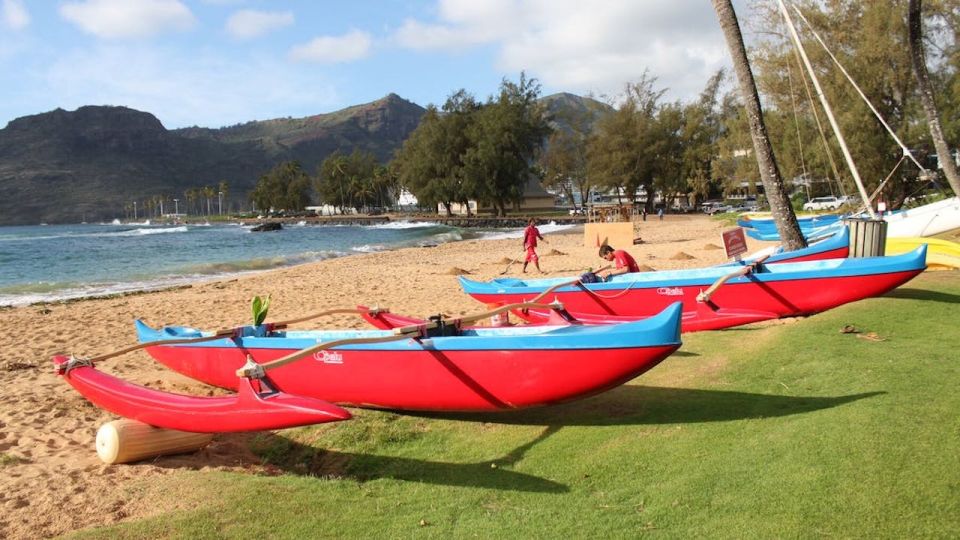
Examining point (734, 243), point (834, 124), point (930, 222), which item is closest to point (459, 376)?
point (734, 243)

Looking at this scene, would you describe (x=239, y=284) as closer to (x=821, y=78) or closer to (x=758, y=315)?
(x=758, y=315)

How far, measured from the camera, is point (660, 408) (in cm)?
543

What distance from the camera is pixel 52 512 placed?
4273 millimetres

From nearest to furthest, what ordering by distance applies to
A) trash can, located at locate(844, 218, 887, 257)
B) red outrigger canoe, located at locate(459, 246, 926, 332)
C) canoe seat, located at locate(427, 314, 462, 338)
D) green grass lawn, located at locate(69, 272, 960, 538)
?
green grass lawn, located at locate(69, 272, 960, 538) → canoe seat, located at locate(427, 314, 462, 338) → red outrigger canoe, located at locate(459, 246, 926, 332) → trash can, located at locate(844, 218, 887, 257)

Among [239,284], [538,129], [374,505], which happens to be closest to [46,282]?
[239,284]

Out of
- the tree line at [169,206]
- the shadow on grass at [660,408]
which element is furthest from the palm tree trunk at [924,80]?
the tree line at [169,206]

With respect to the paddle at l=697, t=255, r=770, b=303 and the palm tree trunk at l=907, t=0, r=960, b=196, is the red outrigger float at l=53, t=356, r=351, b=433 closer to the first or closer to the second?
the paddle at l=697, t=255, r=770, b=303

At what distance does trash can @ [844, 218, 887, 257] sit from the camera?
930cm

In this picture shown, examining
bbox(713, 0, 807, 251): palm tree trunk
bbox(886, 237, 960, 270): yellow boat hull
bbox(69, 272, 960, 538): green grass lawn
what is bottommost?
bbox(69, 272, 960, 538): green grass lawn

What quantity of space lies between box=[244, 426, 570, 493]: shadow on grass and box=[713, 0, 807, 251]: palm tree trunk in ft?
22.0

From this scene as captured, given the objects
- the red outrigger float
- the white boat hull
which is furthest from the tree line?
the red outrigger float

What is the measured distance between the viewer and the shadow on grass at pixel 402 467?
4402mm

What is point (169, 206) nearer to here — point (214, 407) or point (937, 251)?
point (937, 251)

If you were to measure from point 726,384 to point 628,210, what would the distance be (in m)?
23.4
